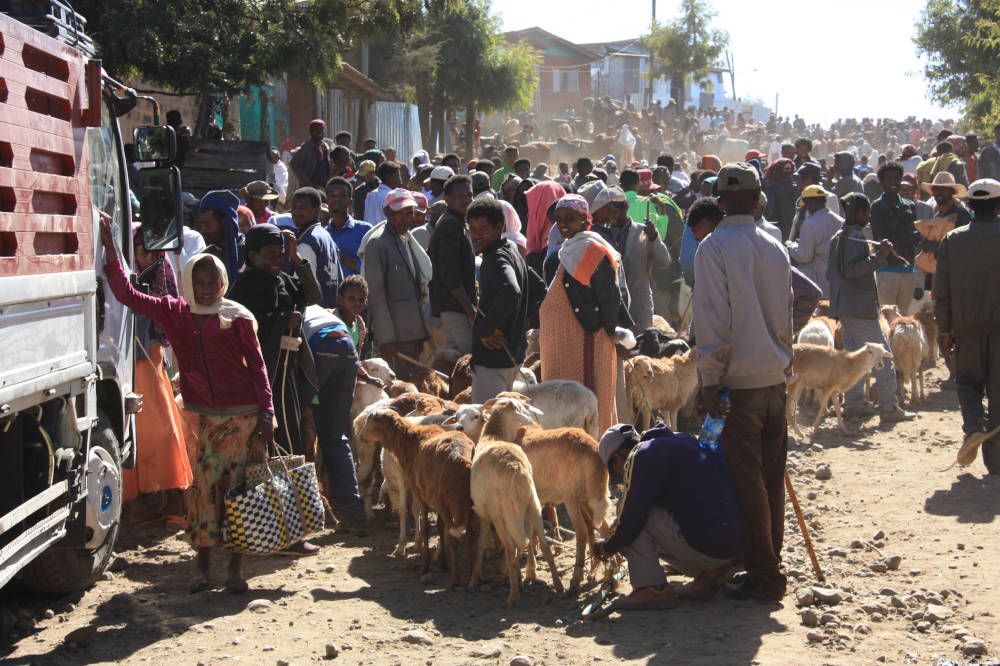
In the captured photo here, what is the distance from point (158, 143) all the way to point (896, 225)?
903 centimetres

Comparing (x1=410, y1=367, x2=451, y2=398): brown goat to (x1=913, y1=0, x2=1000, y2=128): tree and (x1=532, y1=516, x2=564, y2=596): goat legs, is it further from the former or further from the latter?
(x1=913, y1=0, x2=1000, y2=128): tree

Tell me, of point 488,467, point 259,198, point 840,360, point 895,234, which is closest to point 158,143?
point 488,467

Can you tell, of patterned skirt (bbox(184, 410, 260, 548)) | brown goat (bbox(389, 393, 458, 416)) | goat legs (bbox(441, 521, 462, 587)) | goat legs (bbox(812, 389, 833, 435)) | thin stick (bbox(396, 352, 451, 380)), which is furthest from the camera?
goat legs (bbox(812, 389, 833, 435))

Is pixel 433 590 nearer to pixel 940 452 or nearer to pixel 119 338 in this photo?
pixel 119 338

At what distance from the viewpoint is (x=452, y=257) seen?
27.0 ft

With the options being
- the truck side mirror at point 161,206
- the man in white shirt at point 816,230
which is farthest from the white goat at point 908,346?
the truck side mirror at point 161,206

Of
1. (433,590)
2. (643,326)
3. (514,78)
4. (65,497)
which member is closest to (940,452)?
(643,326)

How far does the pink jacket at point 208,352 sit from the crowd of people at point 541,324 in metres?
0.01

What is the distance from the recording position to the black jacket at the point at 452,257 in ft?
27.0

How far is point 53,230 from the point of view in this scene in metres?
5.04

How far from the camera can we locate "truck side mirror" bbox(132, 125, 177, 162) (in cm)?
641

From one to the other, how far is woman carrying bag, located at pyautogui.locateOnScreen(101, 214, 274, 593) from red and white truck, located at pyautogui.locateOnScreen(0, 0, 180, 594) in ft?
1.19

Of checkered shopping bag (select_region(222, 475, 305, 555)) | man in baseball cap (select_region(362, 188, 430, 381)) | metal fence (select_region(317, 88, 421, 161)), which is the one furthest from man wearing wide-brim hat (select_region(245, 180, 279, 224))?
metal fence (select_region(317, 88, 421, 161))

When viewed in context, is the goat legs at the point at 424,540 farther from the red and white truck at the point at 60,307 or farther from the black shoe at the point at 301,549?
the red and white truck at the point at 60,307
